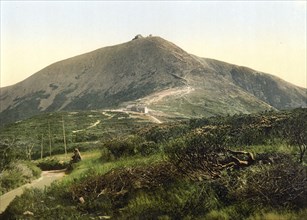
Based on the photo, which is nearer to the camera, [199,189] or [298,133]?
[199,189]

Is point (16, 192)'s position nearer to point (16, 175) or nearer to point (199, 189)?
point (16, 175)

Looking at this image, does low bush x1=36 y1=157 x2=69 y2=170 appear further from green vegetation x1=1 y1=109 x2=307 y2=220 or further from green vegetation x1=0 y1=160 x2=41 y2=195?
green vegetation x1=1 y1=109 x2=307 y2=220

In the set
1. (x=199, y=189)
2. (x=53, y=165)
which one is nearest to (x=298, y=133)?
(x=199, y=189)

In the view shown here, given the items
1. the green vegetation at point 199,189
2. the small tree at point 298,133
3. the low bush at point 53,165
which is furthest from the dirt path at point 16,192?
the small tree at point 298,133

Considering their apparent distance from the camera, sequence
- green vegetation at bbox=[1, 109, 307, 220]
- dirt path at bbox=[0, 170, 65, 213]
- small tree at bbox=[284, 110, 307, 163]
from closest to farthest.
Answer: green vegetation at bbox=[1, 109, 307, 220] < small tree at bbox=[284, 110, 307, 163] < dirt path at bbox=[0, 170, 65, 213]

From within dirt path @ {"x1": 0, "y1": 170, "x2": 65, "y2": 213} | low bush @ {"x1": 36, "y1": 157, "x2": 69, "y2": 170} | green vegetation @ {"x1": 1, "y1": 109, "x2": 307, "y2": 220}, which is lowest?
low bush @ {"x1": 36, "y1": 157, "x2": 69, "y2": 170}

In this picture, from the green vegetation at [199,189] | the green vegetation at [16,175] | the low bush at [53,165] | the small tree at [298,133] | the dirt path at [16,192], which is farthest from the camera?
the low bush at [53,165]

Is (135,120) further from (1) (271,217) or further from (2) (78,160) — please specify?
(1) (271,217)

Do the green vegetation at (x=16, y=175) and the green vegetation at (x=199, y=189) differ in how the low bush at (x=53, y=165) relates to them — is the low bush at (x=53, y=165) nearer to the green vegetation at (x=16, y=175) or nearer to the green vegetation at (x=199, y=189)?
the green vegetation at (x=16, y=175)

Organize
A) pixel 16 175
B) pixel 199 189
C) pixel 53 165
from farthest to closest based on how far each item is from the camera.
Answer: pixel 53 165 < pixel 16 175 < pixel 199 189

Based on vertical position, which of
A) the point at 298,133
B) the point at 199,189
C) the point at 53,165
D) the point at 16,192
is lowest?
the point at 53,165

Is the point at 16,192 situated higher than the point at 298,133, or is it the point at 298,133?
the point at 298,133

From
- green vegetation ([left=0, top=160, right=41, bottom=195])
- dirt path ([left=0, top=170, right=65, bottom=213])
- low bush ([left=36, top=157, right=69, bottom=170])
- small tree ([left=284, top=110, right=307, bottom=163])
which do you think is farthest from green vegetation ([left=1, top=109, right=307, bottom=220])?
low bush ([left=36, top=157, right=69, bottom=170])
